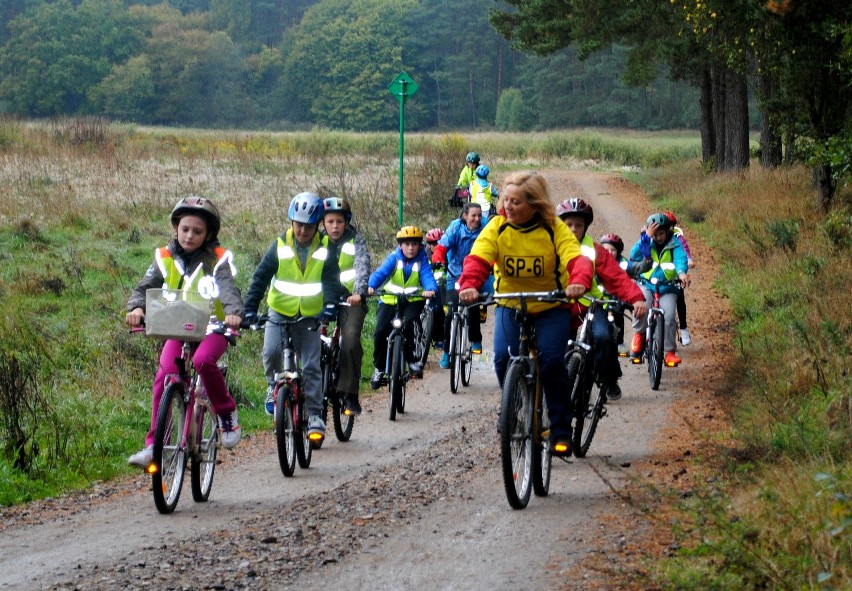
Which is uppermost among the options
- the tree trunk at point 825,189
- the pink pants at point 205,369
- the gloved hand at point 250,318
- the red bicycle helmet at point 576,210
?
the tree trunk at point 825,189

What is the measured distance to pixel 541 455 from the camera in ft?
25.5

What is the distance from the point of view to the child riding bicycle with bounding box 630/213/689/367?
12.7m

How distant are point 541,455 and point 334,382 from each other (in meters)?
3.08

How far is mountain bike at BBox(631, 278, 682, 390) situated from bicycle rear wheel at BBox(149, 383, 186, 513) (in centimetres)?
616

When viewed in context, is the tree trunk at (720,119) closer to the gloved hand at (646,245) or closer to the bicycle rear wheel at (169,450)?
the gloved hand at (646,245)

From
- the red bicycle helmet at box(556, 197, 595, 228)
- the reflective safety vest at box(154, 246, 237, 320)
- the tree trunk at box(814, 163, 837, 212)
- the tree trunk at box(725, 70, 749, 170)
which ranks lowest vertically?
the reflective safety vest at box(154, 246, 237, 320)

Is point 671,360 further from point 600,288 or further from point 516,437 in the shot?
point 516,437

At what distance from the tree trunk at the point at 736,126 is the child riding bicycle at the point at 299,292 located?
81.0 feet

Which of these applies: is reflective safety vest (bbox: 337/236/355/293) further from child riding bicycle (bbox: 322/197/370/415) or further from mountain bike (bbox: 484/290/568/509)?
mountain bike (bbox: 484/290/568/509)

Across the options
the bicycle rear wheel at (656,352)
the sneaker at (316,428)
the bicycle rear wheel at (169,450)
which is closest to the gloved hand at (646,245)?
the bicycle rear wheel at (656,352)

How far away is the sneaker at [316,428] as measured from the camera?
9.11m

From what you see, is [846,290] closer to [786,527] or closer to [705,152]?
[786,527]

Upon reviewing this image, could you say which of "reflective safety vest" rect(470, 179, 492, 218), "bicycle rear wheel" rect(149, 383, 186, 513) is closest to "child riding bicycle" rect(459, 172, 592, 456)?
"bicycle rear wheel" rect(149, 383, 186, 513)

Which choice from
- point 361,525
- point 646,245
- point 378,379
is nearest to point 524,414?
point 361,525
